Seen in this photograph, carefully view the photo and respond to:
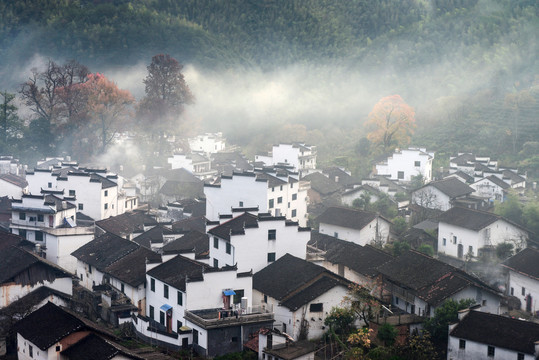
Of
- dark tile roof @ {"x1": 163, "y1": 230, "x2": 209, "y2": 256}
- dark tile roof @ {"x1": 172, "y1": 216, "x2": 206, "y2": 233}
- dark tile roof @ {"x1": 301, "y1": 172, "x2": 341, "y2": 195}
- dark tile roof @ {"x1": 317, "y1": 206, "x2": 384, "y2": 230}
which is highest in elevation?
dark tile roof @ {"x1": 301, "y1": 172, "x2": 341, "y2": 195}

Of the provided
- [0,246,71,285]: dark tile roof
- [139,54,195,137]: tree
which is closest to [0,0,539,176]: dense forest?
[139,54,195,137]: tree

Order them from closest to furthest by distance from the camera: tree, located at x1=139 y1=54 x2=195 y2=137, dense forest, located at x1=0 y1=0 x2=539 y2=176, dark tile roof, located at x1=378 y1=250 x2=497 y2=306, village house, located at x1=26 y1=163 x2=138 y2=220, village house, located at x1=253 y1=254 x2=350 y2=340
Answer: village house, located at x1=253 y1=254 x2=350 y2=340, dark tile roof, located at x1=378 y1=250 x2=497 y2=306, village house, located at x1=26 y1=163 x2=138 y2=220, tree, located at x1=139 y1=54 x2=195 y2=137, dense forest, located at x1=0 y1=0 x2=539 y2=176

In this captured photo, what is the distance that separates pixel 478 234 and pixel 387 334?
10721mm

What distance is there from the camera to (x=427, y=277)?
1156 inches

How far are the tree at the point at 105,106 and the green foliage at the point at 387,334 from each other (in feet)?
121

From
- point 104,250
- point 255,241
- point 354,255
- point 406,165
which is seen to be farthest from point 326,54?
point 255,241

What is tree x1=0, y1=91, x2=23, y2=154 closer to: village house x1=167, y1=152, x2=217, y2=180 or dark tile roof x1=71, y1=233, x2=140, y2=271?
village house x1=167, y1=152, x2=217, y2=180

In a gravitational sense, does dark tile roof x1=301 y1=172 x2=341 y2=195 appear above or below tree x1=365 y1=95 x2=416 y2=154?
below

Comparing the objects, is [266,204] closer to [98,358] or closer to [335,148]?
[98,358]

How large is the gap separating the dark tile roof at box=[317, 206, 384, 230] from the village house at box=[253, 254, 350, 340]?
330 inches

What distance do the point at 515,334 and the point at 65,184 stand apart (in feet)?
86.4

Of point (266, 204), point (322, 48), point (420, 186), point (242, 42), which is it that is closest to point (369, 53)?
point (322, 48)

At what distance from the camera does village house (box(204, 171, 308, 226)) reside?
129ft

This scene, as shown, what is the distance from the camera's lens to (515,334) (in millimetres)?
24188
